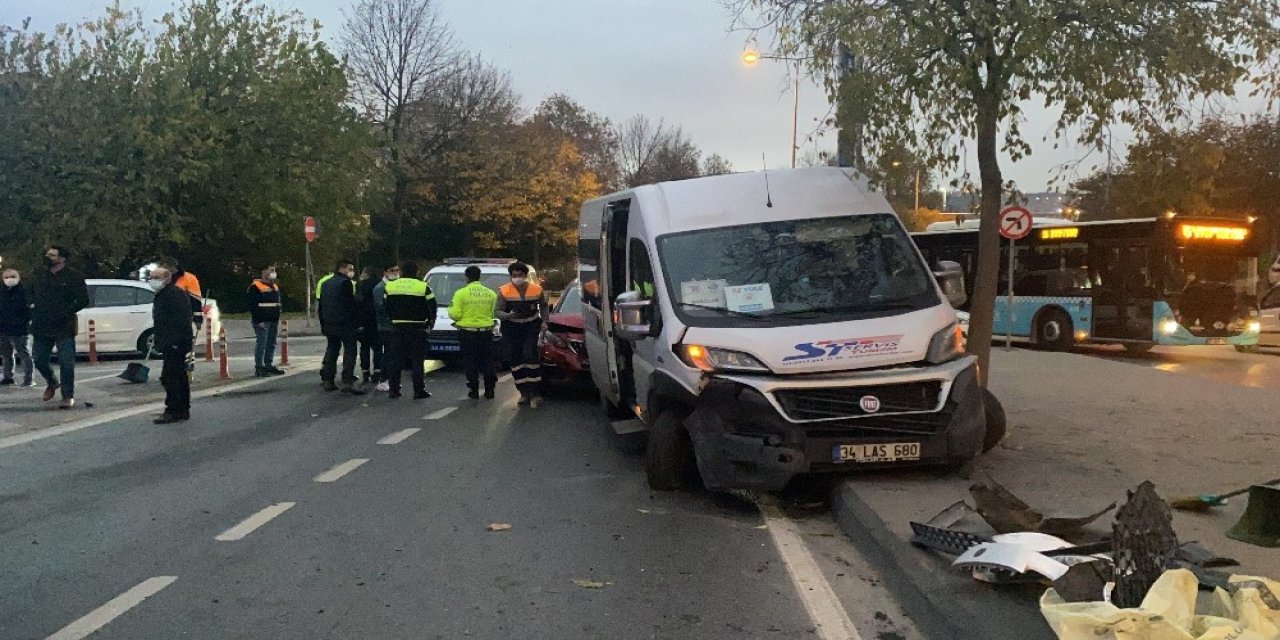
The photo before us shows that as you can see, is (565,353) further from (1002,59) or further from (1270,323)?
(1270,323)

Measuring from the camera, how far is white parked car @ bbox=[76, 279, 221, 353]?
19.3 m

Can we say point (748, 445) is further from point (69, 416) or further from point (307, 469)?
point (69, 416)

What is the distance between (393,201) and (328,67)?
1222cm

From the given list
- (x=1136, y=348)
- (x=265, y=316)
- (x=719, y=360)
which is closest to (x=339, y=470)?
(x=719, y=360)

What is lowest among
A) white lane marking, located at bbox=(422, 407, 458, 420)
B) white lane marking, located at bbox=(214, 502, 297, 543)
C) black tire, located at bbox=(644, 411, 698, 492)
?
white lane marking, located at bbox=(422, 407, 458, 420)

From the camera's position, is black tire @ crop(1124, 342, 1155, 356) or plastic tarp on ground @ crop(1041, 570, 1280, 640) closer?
plastic tarp on ground @ crop(1041, 570, 1280, 640)

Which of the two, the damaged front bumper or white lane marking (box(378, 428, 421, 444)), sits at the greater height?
the damaged front bumper

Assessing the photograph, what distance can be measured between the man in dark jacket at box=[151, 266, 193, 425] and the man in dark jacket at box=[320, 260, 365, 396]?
2794 mm

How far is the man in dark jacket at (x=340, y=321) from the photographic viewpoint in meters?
14.2

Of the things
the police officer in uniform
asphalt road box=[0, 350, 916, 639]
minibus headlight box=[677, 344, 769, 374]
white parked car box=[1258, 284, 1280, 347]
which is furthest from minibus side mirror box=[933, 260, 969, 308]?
white parked car box=[1258, 284, 1280, 347]

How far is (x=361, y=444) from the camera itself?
9969 mm

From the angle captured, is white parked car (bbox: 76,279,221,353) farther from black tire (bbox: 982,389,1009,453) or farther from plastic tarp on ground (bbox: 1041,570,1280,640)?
plastic tarp on ground (bbox: 1041,570,1280,640)

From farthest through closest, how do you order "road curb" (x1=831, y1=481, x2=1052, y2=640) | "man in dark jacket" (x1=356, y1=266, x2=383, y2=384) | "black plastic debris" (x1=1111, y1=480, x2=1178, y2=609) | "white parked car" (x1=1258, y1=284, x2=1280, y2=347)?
"white parked car" (x1=1258, y1=284, x2=1280, y2=347)
"man in dark jacket" (x1=356, y1=266, x2=383, y2=384)
"road curb" (x1=831, y1=481, x2=1052, y2=640)
"black plastic debris" (x1=1111, y1=480, x2=1178, y2=609)

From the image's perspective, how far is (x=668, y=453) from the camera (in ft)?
24.9
